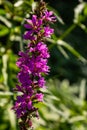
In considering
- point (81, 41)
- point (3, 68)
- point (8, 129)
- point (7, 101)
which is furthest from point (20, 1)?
point (81, 41)

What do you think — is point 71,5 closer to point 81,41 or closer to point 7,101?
point 81,41

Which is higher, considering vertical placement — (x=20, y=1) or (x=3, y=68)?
(x=20, y=1)

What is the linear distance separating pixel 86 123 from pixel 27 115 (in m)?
2.98

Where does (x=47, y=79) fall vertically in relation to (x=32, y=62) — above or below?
above

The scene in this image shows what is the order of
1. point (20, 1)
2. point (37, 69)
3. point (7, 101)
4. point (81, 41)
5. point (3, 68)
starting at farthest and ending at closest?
1. point (81, 41)
2. point (7, 101)
3. point (3, 68)
4. point (20, 1)
5. point (37, 69)

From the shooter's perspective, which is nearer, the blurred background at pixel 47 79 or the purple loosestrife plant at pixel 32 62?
the purple loosestrife plant at pixel 32 62

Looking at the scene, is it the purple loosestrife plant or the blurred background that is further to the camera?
the blurred background

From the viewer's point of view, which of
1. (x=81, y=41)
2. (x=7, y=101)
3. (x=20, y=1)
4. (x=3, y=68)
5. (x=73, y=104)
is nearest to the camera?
(x=20, y=1)

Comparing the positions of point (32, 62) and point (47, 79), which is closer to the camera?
point (32, 62)

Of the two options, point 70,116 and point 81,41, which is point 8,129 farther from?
point 81,41

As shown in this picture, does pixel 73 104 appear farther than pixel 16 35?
Yes

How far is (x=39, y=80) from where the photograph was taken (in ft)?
7.22

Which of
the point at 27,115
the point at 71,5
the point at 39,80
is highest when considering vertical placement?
the point at 71,5

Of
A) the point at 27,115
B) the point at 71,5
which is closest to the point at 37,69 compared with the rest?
the point at 27,115
